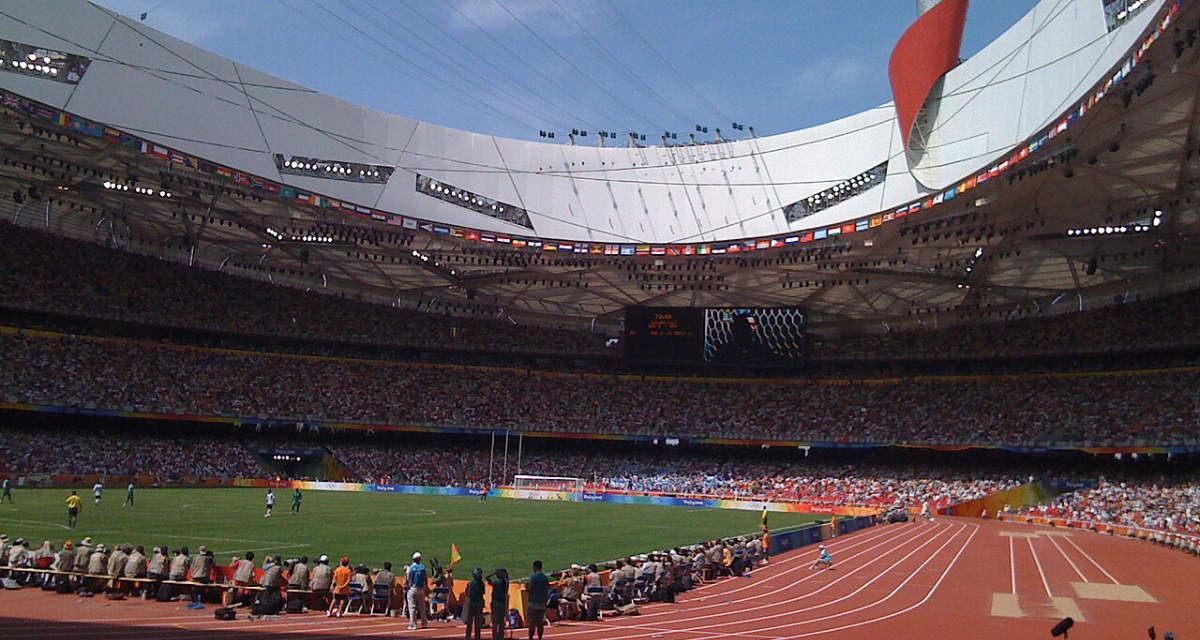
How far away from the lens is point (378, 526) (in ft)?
105

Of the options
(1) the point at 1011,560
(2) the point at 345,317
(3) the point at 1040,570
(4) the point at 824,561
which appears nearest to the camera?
(4) the point at 824,561

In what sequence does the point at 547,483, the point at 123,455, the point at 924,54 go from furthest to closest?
the point at 547,483 → the point at 123,455 → the point at 924,54

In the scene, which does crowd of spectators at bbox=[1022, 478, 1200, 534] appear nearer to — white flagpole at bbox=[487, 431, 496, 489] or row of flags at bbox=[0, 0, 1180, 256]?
row of flags at bbox=[0, 0, 1180, 256]

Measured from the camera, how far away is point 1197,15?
23.9 m

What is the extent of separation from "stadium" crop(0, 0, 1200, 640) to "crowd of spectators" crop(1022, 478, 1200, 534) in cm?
27

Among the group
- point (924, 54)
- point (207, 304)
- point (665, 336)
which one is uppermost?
point (924, 54)

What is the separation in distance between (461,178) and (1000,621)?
144ft

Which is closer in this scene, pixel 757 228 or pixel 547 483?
pixel 757 228

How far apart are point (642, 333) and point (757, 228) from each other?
12.3m

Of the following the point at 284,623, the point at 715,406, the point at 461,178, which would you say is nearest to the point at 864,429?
the point at 715,406

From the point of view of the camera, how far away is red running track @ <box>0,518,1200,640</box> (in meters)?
14.5

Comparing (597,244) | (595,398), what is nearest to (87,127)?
(597,244)

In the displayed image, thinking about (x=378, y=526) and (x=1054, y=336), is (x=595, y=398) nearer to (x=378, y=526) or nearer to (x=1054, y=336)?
(x=1054, y=336)

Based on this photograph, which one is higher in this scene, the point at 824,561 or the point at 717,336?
the point at 717,336
